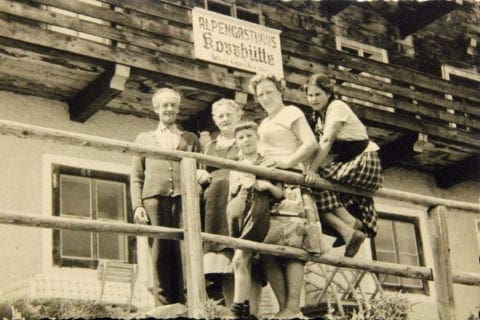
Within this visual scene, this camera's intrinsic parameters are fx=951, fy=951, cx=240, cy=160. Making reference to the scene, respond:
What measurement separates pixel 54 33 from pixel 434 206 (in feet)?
15.8

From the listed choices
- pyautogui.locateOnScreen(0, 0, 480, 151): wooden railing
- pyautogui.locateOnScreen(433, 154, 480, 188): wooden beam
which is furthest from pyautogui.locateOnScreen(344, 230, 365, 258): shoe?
pyautogui.locateOnScreen(433, 154, 480, 188): wooden beam

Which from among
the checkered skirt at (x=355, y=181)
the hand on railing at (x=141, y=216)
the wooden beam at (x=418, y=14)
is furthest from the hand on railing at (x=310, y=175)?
the wooden beam at (x=418, y=14)

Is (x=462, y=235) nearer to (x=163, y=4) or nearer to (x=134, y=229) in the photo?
(x=163, y=4)

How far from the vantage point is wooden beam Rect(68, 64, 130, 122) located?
10.9 m

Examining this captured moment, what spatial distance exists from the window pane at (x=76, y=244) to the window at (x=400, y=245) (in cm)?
478

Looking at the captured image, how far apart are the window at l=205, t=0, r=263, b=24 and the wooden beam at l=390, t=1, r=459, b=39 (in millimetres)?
3326

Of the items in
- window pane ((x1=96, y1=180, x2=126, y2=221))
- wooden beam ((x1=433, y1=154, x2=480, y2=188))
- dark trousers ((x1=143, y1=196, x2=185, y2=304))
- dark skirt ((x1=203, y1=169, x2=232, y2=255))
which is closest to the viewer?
dark trousers ((x1=143, y1=196, x2=185, y2=304))

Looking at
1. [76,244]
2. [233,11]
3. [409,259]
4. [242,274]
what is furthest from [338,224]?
[409,259]

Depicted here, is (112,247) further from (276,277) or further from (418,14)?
(418,14)

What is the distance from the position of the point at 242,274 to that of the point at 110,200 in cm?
528

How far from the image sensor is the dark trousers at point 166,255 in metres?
6.76

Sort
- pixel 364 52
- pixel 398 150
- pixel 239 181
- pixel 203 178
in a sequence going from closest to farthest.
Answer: pixel 239 181
pixel 203 178
pixel 398 150
pixel 364 52

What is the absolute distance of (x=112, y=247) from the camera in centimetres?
1120

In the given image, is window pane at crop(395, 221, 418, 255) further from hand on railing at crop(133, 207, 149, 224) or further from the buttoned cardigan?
hand on railing at crop(133, 207, 149, 224)
